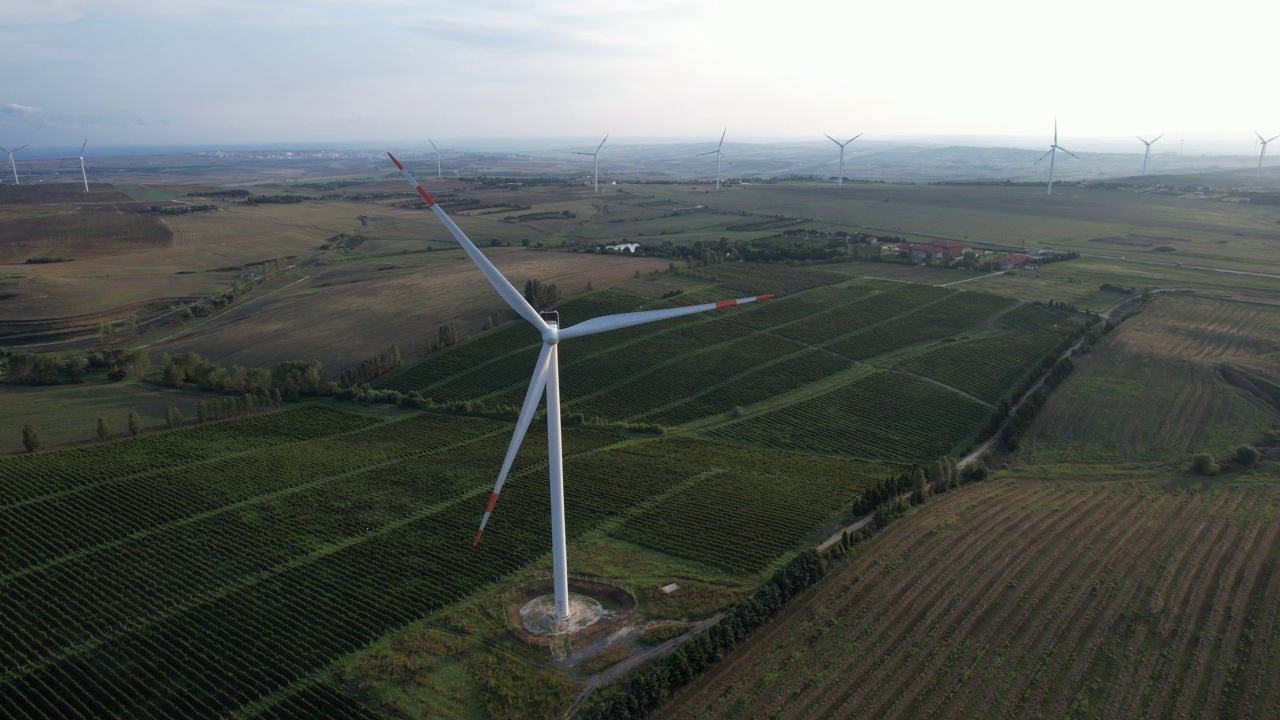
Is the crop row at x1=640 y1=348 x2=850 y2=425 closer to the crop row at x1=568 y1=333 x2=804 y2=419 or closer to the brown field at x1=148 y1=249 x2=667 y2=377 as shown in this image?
the crop row at x1=568 y1=333 x2=804 y2=419

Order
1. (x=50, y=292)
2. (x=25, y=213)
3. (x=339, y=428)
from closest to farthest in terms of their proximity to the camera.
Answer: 1. (x=339, y=428)
2. (x=50, y=292)
3. (x=25, y=213)

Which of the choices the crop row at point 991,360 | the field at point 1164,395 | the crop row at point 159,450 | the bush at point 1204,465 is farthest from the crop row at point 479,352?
the bush at point 1204,465

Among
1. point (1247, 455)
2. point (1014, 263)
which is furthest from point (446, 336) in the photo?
point (1014, 263)

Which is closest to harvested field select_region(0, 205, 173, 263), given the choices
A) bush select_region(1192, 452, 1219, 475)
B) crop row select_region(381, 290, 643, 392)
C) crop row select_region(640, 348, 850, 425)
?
crop row select_region(381, 290, 643, 392)

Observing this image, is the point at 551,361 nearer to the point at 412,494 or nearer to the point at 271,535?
the point at 412,494

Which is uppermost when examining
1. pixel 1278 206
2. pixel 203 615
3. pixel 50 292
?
pixel 1278 206

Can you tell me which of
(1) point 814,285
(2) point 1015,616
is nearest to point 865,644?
(2) point 1015,616

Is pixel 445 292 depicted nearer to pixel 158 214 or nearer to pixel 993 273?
pixel 993 273
